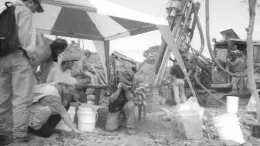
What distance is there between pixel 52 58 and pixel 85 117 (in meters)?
1.01

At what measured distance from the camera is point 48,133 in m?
4.29

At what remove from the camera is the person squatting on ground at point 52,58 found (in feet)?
14.6

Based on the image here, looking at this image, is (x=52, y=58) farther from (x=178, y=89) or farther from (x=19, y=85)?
(x=178, y=89)

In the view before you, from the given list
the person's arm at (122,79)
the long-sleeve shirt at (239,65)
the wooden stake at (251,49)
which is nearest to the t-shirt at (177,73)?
the long-sleeve shirt at (239,65)

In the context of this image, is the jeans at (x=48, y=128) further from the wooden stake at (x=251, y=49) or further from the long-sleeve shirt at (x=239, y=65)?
the long-sleeve shirt at (x=239, y=65)

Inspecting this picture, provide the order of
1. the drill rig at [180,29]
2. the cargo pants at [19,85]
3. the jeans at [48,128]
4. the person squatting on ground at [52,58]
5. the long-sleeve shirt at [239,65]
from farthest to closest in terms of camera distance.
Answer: the long-sleeve shirt at [239,65] < the drill rig at [180,29] < the person squatting on ground at [52,58] < the jeans at [48,128] < the cargo pants at [19,85]

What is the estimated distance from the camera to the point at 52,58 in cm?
459

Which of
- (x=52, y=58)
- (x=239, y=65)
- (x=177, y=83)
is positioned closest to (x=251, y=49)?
(x=177, y=83)

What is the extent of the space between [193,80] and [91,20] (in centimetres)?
456

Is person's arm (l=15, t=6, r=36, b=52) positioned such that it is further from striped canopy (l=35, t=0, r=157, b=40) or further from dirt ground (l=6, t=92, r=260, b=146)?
striped canopy (l=35, t=0, r=157, b=40)

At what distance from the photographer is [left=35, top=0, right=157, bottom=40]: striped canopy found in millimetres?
6703

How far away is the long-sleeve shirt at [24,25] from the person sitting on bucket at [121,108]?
5.95ft

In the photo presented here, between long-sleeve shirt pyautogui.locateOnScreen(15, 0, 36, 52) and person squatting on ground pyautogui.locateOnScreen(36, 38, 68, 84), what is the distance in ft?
2.11

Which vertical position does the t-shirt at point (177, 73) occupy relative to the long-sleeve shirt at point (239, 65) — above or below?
below
